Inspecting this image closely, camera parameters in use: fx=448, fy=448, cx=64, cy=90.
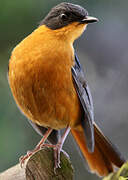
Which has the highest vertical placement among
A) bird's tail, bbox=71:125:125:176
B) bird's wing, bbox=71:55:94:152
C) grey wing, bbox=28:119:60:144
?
bird's wing, bbox=71:55:94:152

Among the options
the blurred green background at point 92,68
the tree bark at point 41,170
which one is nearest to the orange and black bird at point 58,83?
the tree bark at point 41,170

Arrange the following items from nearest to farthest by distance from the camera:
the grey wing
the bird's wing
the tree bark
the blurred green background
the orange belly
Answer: the tree bark → the orange belly → the bird's wing → the grey wing → the blurred green background

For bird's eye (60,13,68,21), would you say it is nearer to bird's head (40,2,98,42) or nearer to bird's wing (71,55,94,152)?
A: bird's head (40,2,98,42)

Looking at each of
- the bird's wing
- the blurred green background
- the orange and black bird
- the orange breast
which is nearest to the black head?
the orange and black bird

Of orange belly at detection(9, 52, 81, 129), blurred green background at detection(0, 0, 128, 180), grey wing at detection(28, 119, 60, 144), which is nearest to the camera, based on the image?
orange belly at detection(9, 52, 81, 129)

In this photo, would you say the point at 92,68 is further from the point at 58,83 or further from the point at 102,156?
the point at 58,83

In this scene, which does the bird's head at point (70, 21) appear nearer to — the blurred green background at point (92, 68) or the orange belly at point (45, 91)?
the orange belly at point (45, 91)

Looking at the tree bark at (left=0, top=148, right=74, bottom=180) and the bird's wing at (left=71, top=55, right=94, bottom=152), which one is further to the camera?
the bird's wing at (left=71, top=55, right=94, bottom=152)
